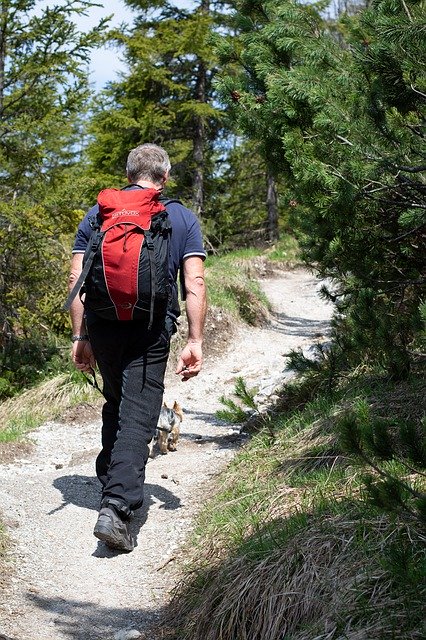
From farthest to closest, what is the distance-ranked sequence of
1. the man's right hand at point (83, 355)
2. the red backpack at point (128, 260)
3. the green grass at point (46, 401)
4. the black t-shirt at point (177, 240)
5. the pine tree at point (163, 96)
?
the pine tree at point (163, 96)
the green grass at point (46, 401)
the man's right hand at point (83, 355)
the black t-shirt at point (177, 240)
the red backpack at point (128, 260)

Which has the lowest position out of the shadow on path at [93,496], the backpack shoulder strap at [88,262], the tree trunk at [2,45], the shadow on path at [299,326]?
the shadow on path at [299,326]

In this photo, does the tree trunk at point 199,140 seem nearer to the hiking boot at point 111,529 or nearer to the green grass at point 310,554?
the green grass at point 310,554

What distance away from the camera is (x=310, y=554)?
3.47 m

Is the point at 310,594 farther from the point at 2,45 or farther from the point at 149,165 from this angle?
the point at 2,45

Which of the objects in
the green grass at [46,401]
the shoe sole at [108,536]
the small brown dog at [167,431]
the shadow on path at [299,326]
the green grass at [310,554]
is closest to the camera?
the green grass at [310,554]

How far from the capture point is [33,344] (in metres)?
10.9

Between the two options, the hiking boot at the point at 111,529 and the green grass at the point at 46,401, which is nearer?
the hiking boot at the point at 111,529

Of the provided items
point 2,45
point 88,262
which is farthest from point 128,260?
point 2,45

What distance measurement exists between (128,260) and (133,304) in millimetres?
258

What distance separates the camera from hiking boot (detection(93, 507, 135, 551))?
4500mm

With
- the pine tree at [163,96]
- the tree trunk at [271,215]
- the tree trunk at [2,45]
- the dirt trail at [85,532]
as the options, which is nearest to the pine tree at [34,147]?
the tree trunk at [2,45]

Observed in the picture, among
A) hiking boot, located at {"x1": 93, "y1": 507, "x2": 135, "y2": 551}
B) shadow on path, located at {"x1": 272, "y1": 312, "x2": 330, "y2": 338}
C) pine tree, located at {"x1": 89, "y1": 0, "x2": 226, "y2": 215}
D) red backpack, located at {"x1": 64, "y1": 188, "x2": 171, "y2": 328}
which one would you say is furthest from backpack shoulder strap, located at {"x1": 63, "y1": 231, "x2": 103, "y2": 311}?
pine tree, located at {"x1": 89, "y1": 0, "x2": 226, "y2": 215}

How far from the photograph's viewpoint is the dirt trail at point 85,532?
3939 mm

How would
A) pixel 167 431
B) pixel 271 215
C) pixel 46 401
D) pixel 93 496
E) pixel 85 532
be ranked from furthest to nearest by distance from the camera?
pixel 271 215 < pixel 46 401 < pixel 167 431 < pixel 93 496 < pixel 85 532
